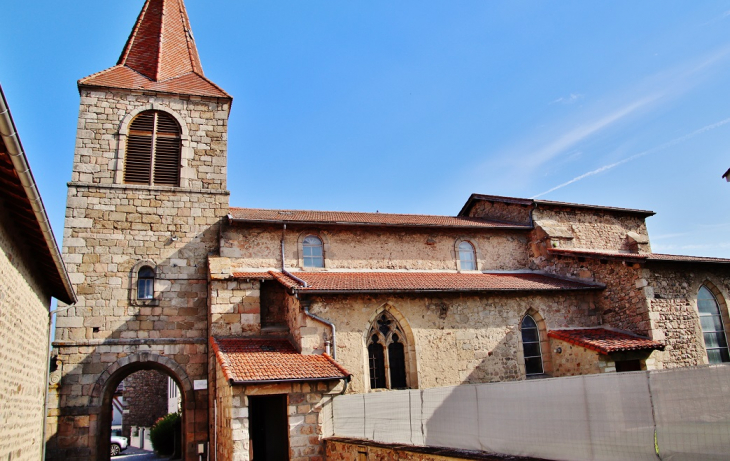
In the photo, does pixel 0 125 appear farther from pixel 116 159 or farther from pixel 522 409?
pixel 116 159

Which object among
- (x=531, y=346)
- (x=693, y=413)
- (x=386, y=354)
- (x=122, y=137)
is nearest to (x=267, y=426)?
(x=386, y=354)

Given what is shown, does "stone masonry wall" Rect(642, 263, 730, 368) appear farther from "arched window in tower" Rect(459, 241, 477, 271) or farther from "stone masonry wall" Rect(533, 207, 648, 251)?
"arched window in tower" Rect(459, 241, 477, 271)

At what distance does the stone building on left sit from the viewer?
6746 millimetres

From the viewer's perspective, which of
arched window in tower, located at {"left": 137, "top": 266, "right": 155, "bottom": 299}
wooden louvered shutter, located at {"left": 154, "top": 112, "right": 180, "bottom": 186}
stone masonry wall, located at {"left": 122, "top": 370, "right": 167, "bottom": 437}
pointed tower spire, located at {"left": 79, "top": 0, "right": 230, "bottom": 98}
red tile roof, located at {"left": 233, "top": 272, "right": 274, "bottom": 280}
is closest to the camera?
red tile roof, located at {"left": 233, "top": 272, "right": 274, "bottom": 280}

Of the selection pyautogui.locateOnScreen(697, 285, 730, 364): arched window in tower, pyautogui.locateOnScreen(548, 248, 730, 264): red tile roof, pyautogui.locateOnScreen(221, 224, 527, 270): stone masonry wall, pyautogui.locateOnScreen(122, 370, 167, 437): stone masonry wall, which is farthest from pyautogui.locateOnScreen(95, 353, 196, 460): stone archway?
pyautogui.locateOnScreen(122, 370, 167, 437): stone masonry wall

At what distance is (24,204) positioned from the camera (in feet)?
25.3

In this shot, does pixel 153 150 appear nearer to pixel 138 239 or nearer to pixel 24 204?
pixel 138 239

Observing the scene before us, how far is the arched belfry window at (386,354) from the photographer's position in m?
14.7

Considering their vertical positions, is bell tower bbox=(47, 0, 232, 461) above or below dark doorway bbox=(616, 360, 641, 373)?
above

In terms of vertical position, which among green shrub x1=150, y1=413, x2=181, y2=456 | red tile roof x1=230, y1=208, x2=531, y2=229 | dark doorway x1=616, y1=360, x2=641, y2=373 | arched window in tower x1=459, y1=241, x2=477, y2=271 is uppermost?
red tile roof x1=230, y1=208, x2=531, y2=229

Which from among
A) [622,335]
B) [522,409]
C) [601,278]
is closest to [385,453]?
[522,409]

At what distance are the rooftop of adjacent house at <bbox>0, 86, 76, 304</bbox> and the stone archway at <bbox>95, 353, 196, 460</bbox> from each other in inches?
144

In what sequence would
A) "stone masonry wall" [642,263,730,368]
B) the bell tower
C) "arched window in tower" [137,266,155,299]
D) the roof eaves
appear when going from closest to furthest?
1. the bell tower
2. "arched window in tower" [137,266,155,299]
3. "stone masonry wall" [642,263,730,368]
4. the roof eaves

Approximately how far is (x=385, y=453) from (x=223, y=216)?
998 cm
